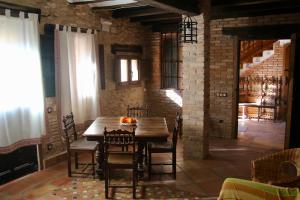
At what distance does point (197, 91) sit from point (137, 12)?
2.30m

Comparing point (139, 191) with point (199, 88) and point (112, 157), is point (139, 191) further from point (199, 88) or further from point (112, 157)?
point (199, 88)

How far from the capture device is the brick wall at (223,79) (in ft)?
22.8

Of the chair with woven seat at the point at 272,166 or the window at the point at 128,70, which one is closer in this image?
the chair with woven seat at the point at 272,166

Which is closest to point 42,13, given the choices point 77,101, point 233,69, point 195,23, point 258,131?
point 77,101

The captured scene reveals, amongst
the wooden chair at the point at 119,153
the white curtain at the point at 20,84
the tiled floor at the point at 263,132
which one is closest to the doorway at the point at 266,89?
the tiled floor at the point at 263,132

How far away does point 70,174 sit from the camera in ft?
15.6

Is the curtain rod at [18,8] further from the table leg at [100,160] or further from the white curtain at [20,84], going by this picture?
the table leg at [100,160]

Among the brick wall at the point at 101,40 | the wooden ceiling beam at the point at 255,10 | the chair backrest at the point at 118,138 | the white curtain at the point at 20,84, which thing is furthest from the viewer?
the wooden ceiling beam at the point at 255,10

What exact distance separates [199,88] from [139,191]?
7.04 ft

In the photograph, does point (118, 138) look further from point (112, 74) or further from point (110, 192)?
point (112, 74)

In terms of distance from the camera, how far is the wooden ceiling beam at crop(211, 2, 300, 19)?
18.9 feet

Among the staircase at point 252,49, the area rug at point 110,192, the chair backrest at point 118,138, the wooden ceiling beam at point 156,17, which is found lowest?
the area rug at point 110,192

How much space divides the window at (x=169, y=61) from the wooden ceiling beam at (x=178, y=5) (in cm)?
313

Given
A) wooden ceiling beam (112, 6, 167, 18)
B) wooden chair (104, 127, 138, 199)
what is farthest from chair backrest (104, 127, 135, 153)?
wooden ceiling beam (112, 6, 167, 18)
